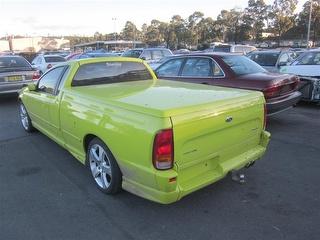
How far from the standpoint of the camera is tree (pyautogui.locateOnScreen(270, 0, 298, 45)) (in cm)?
6788

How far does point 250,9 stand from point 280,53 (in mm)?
68302

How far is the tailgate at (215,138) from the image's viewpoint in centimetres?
339

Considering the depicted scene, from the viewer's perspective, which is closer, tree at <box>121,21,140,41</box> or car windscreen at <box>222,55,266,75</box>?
car windscreen at <box>222,55,266,75</box>

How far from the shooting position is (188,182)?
3.52m

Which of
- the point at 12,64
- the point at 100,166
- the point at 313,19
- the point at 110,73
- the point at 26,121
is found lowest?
the point at 26,121

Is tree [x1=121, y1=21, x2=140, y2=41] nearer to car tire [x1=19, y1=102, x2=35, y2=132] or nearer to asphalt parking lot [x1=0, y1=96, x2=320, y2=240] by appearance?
car tire [x1=19, y1=102, x2=35, y2=132]

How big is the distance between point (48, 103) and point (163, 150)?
9.31 ft

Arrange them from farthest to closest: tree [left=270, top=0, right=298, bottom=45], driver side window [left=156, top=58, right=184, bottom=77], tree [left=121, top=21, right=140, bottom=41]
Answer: tree [left=121, top=21, right=140, bottom=41] → tree [left=270, top=0, right=298, bottom=45] → driver side window [left=156, top=58, right=184, bottom=77]

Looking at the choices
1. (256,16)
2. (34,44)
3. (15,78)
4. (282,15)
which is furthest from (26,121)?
(34,44)

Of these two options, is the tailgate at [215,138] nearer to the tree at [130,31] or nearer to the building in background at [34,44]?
the building in background at [34,44]

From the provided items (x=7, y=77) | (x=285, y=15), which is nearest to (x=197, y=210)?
(x=7, y=77)

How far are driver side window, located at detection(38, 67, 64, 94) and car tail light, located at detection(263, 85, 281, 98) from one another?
3.82 meters

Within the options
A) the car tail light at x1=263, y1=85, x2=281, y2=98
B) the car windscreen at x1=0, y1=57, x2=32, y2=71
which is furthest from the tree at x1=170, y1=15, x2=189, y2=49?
the car tail light at x1=263, y1=85, x2=281, y2=98

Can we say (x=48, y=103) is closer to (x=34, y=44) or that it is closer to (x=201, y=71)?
(x=201, y=71)
